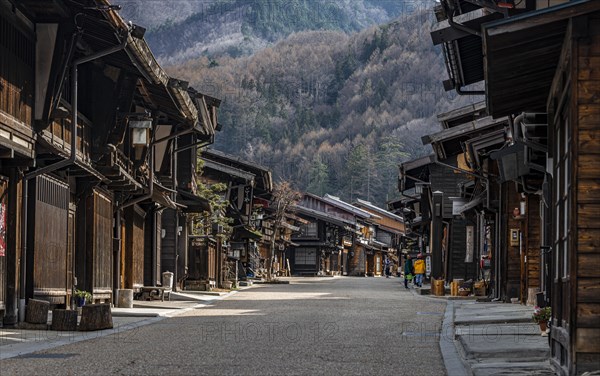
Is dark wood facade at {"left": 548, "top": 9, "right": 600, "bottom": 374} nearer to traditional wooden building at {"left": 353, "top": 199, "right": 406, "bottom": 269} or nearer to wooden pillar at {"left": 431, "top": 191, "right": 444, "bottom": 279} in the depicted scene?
wooden pillar at {"left": 431, "top": 191, "right": 444, "bottom": 279}

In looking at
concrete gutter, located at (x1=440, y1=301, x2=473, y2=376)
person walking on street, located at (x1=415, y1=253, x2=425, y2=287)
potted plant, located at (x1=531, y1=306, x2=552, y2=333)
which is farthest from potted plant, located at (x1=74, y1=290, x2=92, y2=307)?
person walking on street, located at (x1=415, y1=253, x2=425, y2=287)

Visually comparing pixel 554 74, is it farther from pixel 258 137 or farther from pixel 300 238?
pixel 258 137

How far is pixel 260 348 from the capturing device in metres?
15.6

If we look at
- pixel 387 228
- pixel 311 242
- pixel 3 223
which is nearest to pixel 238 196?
pixel 311 242

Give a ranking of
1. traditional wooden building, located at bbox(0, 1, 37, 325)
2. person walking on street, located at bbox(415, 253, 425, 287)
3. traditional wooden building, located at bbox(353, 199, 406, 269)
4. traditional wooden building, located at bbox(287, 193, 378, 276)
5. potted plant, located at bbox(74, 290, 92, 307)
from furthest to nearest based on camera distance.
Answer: traditional wooden building, located at bbox(353, 199, 406, 269), traditional wooden building, located at bbox(287, 193, 378, 276), person walking on street, located at bbox(415, 253, 425, 287), potted plant, located at bbox(74, 290, 92, 307), traditional wooden building, located at bbox(0, 1, 37, 325)

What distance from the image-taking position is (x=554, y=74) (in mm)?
13289

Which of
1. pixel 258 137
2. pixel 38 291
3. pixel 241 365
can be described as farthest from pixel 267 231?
pixel 258 137

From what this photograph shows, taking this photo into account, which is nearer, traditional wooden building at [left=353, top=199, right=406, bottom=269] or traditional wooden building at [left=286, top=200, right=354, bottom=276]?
traditional wooden building at [left=286, top=200, right=354, bottom=276]

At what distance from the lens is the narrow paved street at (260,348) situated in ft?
41.7

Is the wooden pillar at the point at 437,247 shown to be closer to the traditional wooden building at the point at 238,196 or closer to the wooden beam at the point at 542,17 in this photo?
the traditional wooden building at the point at 238,196

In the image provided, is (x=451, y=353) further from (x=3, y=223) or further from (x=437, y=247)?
(x=437, y=247)

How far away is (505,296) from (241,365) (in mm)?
19718

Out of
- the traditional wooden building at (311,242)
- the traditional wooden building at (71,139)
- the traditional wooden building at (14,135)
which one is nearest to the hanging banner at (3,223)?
the traditional wooden building at (14,135)

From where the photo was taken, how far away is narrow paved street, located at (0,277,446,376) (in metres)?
12.7
